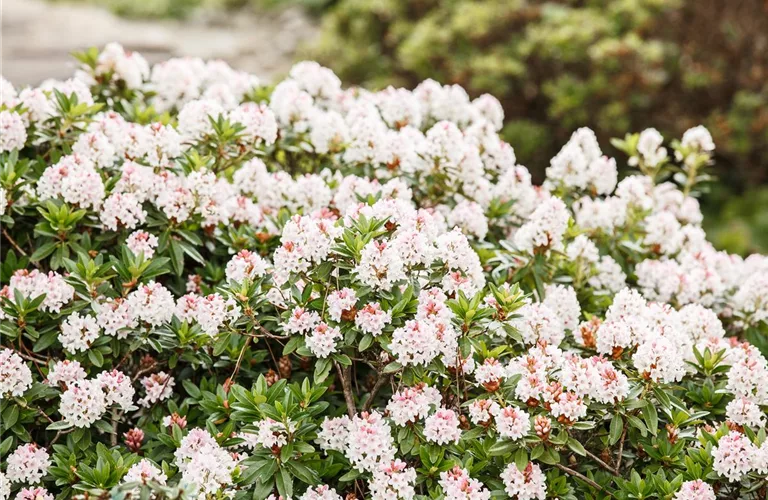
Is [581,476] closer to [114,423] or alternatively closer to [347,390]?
[347,390]

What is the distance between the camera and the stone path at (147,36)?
9930 mm

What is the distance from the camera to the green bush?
23.7 ft

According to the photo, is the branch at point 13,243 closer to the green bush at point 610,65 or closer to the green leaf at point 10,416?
the green leaf at point 10,416

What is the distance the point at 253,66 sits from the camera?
11297 millimetres

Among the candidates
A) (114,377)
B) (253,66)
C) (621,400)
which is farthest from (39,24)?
(621,400)

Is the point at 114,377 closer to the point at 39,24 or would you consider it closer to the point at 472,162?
the point at 472,162

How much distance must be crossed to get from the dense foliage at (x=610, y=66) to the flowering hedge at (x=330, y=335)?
425 centimetres

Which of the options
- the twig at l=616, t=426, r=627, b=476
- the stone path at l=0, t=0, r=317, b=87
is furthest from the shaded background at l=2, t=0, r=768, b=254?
the twig at l=616, t=426, r=627, b=476

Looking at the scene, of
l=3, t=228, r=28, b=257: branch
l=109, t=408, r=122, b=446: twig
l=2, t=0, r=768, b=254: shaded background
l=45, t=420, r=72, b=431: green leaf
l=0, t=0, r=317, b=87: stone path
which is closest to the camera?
l=45, t=420, r=72, b=431: green leaf

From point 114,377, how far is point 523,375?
1.17 meters

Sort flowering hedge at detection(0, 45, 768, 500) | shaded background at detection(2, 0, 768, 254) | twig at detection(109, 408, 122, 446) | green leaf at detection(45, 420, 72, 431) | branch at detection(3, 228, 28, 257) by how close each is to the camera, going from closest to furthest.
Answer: flowering hedge at detection(0, 45, 768, 500), green leaf at detection(45, 420, 72, 431), twig at detection(109, 408, 122, 446), branch at detection(3, 228, 28, 257), shaded background at detection(2, 0, 768, 254)

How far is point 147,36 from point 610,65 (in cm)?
754

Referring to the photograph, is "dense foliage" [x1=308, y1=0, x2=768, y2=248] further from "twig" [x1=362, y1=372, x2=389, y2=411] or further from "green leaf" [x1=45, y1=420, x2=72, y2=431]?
"green leaf" [x1=45, y1=420, x2=72, y2=431]

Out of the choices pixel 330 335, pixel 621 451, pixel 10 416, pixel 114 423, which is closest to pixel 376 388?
pixel 330 335
